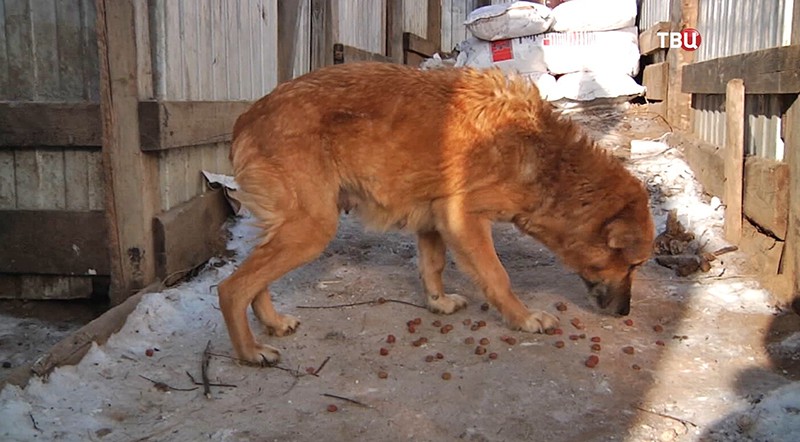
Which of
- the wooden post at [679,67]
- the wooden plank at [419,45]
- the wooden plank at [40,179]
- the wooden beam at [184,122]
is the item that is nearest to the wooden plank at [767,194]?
the wooden post at [679,67]

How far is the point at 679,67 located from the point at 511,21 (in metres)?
2.64

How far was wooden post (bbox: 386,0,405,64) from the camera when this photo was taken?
11562mm

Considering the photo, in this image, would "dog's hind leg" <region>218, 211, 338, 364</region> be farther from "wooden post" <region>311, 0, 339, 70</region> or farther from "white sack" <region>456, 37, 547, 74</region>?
"white sack" <region>456, 37, 547, 74</region>

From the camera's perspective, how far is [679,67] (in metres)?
7.59

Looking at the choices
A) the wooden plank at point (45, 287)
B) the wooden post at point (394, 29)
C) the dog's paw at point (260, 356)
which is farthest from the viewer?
the wooden post at point (394, 29)

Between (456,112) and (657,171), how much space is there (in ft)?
11.7

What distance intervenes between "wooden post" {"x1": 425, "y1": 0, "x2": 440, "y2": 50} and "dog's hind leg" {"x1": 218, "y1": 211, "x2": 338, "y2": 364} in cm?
1086

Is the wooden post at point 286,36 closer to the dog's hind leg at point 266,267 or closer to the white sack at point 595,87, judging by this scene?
the white sack at point 595,87

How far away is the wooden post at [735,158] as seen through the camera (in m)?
4.91

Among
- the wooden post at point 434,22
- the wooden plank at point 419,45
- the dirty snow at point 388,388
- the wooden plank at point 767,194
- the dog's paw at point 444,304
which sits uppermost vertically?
the wooden post at point 434,22

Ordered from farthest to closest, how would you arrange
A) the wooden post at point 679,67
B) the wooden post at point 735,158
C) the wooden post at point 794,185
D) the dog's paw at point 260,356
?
the wooden post at point 679,67 → the wooden post at point 735,158 → the wooden post at point 794,185 → the dog's paw at point 260,356

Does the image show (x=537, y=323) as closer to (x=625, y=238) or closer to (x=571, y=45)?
(x=625, y=238)

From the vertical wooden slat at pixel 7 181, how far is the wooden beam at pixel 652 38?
631cm

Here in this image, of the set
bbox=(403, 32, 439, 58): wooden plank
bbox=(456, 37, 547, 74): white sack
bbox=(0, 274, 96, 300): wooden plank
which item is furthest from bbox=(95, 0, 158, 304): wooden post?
bbox=(403, 32, 439, 58): wooden plank
